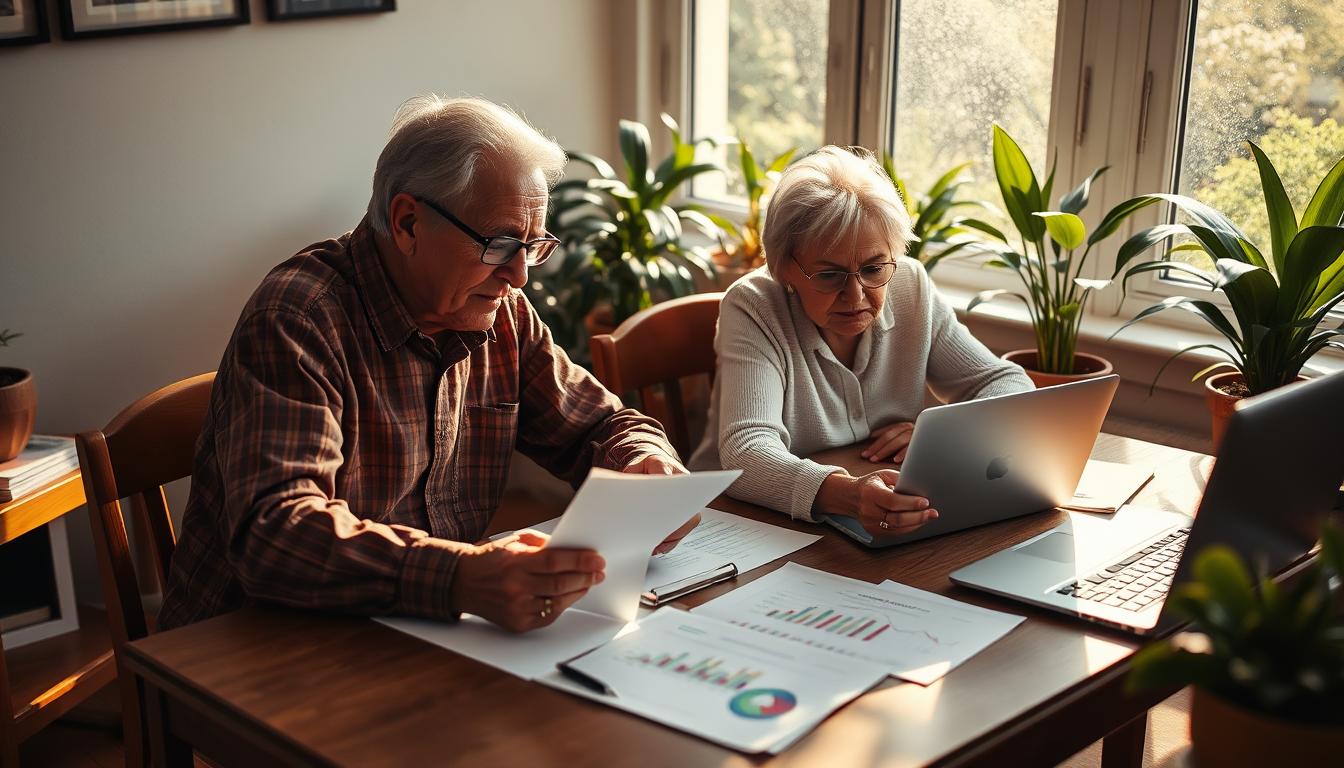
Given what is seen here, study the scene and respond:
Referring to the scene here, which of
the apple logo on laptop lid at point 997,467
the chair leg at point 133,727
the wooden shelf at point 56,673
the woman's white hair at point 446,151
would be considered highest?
the woman's white hair at point 446,151

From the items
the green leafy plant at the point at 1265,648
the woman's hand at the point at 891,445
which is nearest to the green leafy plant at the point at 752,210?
the woman's hand at the point at 891,445

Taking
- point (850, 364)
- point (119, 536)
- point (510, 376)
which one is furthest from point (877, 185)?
point (119, 536)

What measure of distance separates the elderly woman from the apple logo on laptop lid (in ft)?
1.10

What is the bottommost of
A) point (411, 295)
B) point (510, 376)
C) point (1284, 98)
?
point (510, 376)

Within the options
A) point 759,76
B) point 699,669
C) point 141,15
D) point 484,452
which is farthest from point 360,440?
point 759,76

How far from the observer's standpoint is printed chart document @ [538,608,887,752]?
3.74ft

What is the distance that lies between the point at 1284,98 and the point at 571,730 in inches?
83.4

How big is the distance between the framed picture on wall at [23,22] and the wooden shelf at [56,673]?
1.17m

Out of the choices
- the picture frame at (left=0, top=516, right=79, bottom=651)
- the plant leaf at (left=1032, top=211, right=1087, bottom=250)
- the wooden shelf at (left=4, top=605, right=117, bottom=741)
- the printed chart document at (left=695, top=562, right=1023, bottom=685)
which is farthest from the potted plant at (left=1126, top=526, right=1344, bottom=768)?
the picture frame at (left=0, top=516, right=79, bottom=651)

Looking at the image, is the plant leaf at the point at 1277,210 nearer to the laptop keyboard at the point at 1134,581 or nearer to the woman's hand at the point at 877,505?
the laptop keyboard at the point at 1134,581

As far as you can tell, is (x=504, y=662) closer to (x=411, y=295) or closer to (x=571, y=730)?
(x=571, y=730)

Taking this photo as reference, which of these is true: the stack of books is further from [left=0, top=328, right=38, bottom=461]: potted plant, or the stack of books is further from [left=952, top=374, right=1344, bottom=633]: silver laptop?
[left=952, top=374, right=1344, bottom=633]: silver laptop

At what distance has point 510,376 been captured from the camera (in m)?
1.87

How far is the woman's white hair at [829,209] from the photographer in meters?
1.98
